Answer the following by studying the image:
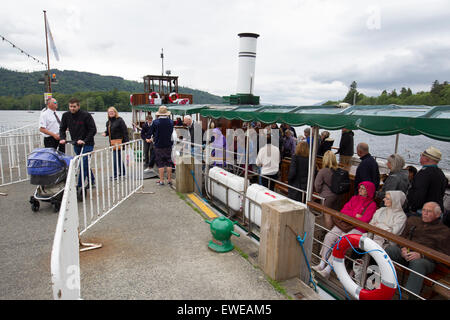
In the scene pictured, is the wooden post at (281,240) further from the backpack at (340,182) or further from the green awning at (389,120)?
the backpack at (340,182)

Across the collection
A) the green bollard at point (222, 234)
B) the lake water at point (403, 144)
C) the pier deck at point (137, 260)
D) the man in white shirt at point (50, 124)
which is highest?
the man in white shirt at point (50, 124)

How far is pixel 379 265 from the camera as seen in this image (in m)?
2.90

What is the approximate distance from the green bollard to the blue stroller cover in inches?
121

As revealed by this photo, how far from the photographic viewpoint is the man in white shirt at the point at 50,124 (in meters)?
6.12

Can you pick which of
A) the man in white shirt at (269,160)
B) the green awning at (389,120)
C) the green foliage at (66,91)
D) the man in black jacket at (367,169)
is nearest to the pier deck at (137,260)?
the man in white shirt at (269,160)

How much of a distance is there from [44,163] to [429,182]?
615 centimetres

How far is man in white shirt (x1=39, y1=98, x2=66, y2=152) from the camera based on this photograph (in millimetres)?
6121

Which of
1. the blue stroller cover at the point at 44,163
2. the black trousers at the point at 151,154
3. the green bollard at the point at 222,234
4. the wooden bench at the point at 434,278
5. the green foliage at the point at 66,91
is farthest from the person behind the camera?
the green foliage at the point at 66,91

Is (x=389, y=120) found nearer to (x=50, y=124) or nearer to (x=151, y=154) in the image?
(x=50, y=124)

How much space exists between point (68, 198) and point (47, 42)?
23.6m

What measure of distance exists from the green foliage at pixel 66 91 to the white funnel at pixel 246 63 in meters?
39.9

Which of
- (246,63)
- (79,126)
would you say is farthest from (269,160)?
(246,63)
